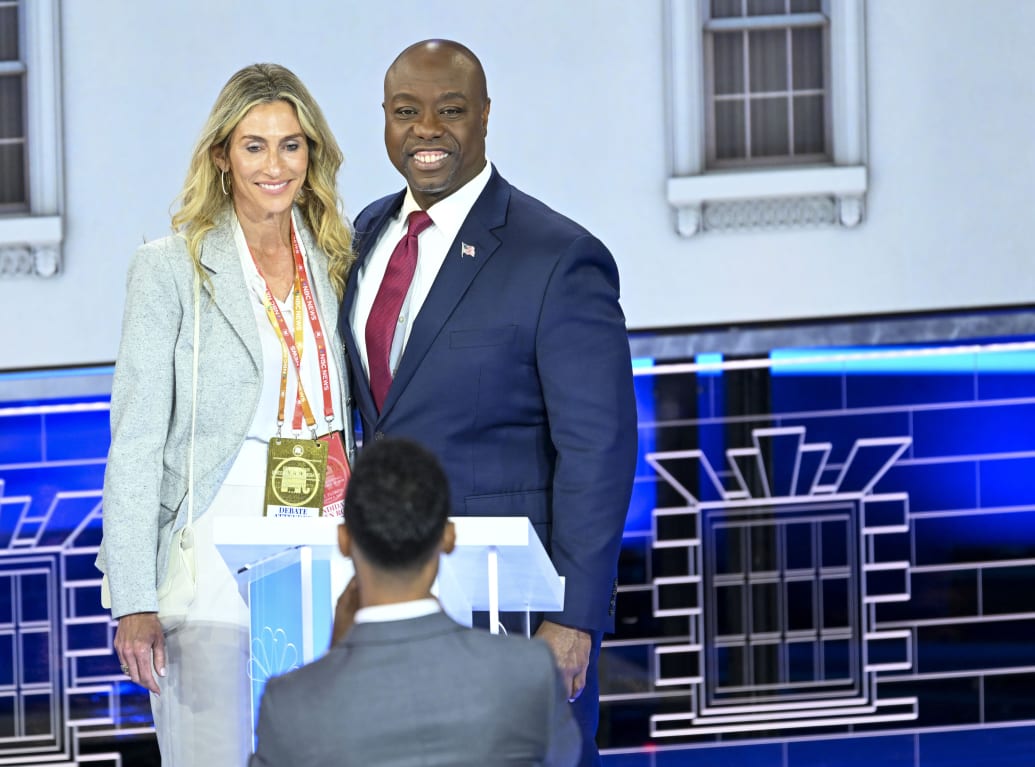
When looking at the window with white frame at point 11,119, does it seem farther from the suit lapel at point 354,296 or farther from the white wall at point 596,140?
the suit lapel at point 354,296

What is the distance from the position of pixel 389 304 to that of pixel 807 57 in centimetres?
291

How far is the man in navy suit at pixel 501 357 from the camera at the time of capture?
3104 millimetres

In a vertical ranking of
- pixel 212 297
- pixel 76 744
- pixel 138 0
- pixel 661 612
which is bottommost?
pixel 76 744

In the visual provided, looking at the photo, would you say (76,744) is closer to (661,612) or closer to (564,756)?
(661,612)

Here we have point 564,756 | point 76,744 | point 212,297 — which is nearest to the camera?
point 564,756

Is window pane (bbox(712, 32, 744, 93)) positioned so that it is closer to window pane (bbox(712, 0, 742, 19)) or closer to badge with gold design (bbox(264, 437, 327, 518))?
window pane (bbox(712, 0, 742, 19))

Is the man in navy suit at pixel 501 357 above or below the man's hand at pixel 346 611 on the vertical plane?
above

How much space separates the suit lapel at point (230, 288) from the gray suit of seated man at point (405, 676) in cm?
117

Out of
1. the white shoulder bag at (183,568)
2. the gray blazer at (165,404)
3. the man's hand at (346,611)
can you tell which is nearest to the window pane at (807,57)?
the gray blazer at (165,404)

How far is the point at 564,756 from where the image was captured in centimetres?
212

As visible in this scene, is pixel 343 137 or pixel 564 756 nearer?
pixel 564 756

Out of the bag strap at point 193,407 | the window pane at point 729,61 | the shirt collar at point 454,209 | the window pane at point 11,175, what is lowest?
the bag strap at point 193,407

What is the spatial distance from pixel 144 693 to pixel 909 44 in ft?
10.7

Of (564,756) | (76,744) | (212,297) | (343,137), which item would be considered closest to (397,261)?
(212,297)
